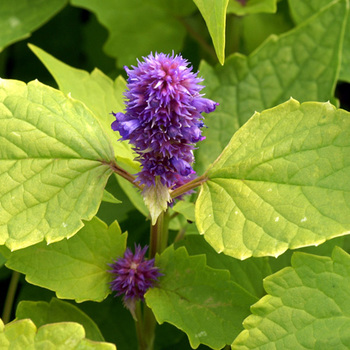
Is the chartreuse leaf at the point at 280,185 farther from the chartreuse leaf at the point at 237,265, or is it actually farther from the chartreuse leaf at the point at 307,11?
the chartreuse leaf at the point at 307,11

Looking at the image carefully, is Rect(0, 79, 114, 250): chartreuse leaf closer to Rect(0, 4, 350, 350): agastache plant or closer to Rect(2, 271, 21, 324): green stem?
Rect(0, 4, 350, 350): agastache plant

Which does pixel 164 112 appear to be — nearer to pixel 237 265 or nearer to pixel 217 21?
pixel 217 21

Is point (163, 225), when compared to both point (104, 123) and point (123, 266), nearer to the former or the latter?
point (123, 266)

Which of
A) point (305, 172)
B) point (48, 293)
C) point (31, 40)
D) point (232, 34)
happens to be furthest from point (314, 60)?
point (31, 40)

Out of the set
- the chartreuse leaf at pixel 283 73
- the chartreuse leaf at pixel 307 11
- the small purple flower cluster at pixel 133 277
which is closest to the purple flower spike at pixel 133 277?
the small purple flower cluster at pixel 133 277

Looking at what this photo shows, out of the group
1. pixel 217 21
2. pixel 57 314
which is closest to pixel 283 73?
pixel 217 21

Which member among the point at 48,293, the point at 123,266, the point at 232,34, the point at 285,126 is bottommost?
the point at 48,293
